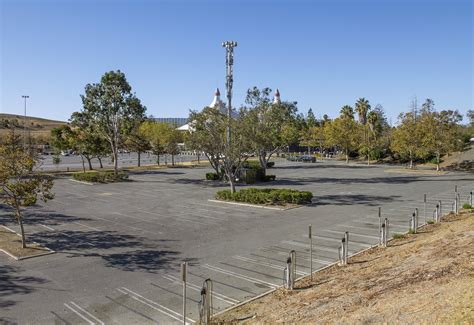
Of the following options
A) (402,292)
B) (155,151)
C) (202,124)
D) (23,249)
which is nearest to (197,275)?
(402,292)

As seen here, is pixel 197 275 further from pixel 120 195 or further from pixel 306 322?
pixel 120 195

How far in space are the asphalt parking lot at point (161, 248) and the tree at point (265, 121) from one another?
246 inches

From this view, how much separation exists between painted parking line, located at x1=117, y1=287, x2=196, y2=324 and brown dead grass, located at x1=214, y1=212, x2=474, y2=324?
1.12m

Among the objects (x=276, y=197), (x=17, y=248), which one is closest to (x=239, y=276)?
(x=17, y=248)

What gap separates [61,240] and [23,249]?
1.96m

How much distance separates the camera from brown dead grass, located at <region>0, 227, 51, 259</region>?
52.5ft

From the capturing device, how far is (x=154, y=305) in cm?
1094

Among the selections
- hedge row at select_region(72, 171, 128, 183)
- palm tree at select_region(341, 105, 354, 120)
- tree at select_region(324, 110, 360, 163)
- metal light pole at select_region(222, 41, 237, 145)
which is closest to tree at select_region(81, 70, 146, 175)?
hedge row at select_region(72, 171, 128, 183)

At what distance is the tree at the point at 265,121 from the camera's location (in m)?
31.4

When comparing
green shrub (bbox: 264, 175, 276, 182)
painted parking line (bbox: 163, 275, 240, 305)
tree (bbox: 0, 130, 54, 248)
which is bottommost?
painted parking line (bbox: 163, 275, 240, 305)

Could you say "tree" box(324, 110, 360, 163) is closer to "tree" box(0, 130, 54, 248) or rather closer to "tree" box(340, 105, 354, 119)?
"tree" box(340, 105, 354, 119)

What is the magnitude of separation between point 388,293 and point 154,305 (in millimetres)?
6127

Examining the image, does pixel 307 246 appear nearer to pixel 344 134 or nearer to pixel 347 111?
pixel 344 134

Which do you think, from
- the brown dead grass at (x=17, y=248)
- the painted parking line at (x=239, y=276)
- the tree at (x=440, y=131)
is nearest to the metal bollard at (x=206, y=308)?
the painted parking line at (x=239, y=276)
